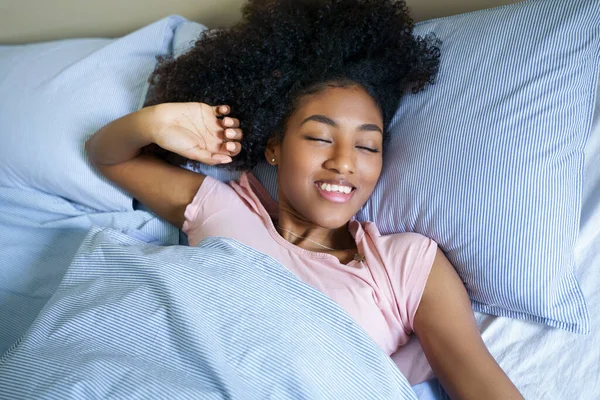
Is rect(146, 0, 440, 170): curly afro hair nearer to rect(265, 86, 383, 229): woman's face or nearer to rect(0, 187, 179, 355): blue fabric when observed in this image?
rect(265, 86, 383, 229): woman's face

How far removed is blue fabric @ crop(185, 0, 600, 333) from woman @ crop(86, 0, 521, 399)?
0.07 meters

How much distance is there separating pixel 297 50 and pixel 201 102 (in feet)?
0.87

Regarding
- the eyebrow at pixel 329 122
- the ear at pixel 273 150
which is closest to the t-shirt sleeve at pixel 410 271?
the eyebrow at pixel 329 122

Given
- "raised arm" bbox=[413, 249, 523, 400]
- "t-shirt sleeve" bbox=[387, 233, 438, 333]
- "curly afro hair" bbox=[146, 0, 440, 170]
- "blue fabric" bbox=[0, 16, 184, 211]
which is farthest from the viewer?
"blue fabric" bbox=[0, 16, 184, 211]

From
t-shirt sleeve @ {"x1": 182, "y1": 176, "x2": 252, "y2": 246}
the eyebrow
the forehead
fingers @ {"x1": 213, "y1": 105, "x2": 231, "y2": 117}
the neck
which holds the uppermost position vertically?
the forehead

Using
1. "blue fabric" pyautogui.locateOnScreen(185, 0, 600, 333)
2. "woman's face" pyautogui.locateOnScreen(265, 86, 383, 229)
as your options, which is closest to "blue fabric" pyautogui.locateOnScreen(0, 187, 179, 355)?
"woman's face" pyautogui.locateOnScreen(265, 86, 383, 229)

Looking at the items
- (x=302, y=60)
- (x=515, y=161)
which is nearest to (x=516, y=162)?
(x=515, y=161)

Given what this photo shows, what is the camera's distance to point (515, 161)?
1.00 m

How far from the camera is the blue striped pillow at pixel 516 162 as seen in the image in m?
0.98

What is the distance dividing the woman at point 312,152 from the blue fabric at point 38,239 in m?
0.08

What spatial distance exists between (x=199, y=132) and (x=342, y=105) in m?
0.37

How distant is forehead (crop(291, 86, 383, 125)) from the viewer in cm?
107

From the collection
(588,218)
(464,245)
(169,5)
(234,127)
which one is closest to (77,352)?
(234,127)

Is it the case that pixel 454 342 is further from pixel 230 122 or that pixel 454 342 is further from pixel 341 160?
pixel 230 122
